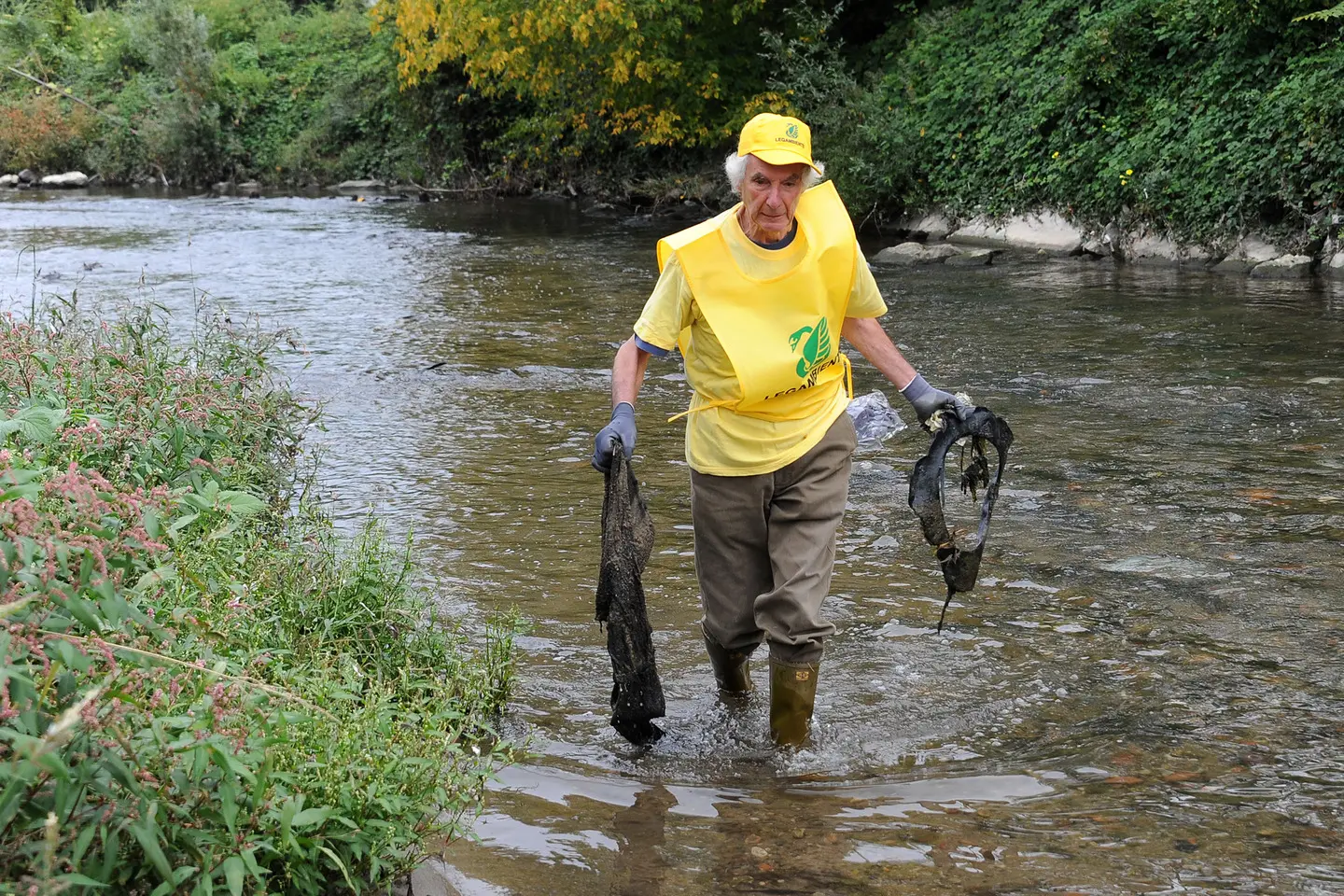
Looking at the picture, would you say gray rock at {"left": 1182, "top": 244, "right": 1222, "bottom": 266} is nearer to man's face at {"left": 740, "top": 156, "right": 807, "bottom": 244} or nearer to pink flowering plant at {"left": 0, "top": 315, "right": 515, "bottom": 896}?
man's face at {"left": 740, "top": 156, "right": 807, "bottom": 244}

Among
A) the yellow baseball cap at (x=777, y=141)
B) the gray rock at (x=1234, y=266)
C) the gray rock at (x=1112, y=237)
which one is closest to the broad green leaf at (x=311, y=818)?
the yellow baseball cap at (x=777, y=141)

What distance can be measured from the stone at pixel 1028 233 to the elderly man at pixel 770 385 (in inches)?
524

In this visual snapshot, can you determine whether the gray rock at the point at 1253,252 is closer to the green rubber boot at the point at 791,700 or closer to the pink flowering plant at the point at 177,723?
the green rubber boot at the point at 791,700

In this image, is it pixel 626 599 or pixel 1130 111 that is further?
pixel 1130 111

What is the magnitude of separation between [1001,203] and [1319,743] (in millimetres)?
14668

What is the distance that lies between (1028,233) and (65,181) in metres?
25.5

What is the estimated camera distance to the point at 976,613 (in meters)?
5.71

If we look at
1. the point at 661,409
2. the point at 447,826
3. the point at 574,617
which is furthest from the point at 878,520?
the point at 447,826

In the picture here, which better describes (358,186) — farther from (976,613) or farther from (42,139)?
(976,613)

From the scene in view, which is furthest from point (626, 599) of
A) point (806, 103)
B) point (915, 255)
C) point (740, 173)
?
point (806, 103)

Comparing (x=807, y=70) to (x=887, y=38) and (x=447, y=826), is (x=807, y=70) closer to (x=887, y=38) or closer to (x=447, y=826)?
(x=887, y=38)

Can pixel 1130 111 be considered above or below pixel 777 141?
above

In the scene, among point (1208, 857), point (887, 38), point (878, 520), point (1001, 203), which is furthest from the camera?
point (887, 38)

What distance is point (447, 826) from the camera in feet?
10.6
